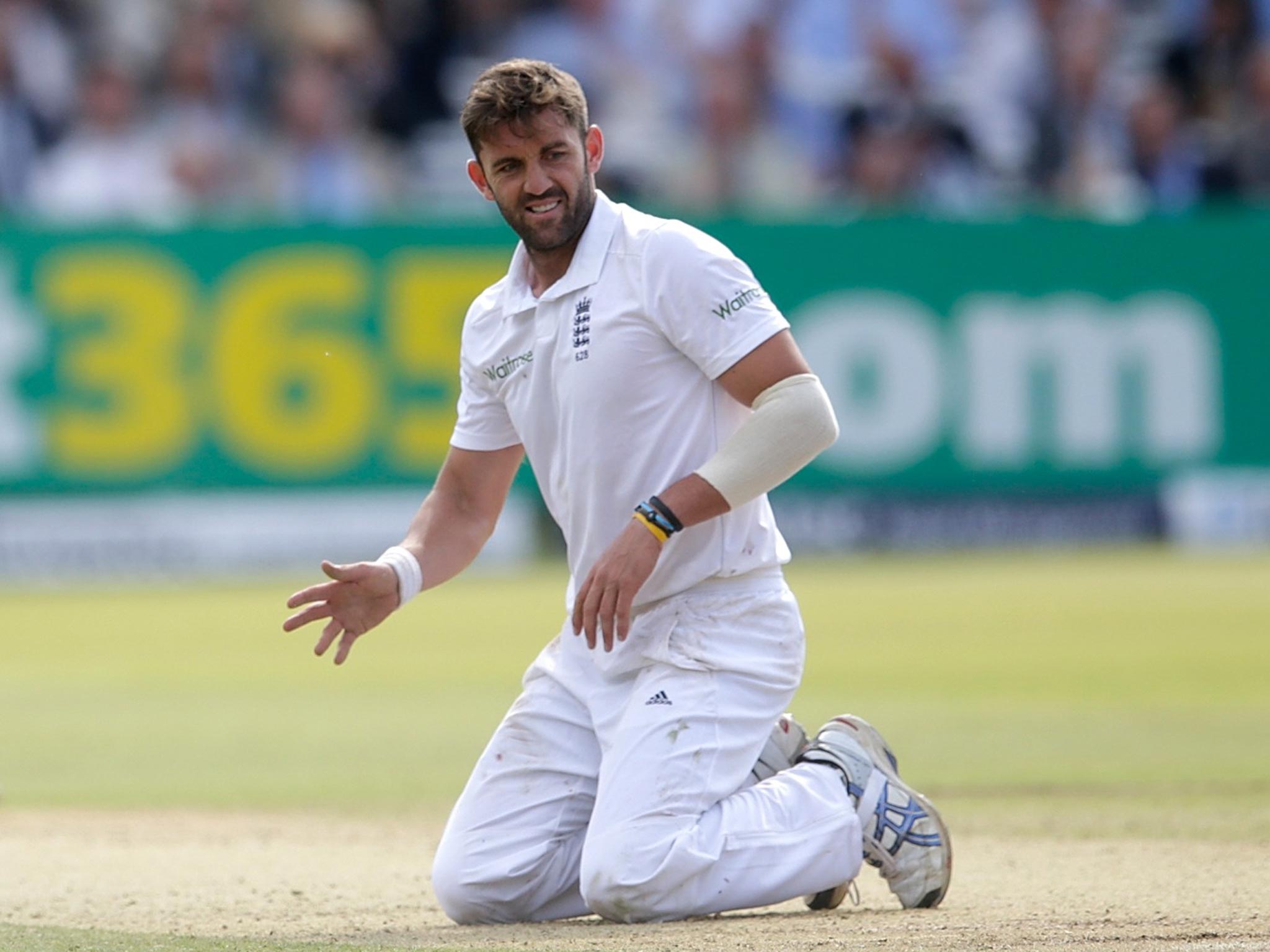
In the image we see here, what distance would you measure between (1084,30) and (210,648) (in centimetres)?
1018

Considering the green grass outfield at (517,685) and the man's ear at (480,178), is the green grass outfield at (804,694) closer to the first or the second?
the green grass outfield at (517,685)

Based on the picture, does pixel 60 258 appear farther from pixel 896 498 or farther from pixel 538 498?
pixel 896 498

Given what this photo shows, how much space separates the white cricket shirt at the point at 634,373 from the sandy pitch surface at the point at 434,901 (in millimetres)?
928

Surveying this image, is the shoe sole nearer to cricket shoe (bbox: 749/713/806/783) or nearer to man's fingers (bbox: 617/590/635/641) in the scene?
cricket shoe (bbox: 749/713/806/783)

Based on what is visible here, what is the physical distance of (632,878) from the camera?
4785 millimetres

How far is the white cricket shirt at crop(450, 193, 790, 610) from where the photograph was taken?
4.98 metres

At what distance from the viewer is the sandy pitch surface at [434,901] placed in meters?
4.54

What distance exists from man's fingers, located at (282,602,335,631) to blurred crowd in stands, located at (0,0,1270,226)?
10664 mm

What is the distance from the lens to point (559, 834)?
17.0ft

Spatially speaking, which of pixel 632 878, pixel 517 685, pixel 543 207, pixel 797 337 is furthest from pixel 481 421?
pixel 797 337

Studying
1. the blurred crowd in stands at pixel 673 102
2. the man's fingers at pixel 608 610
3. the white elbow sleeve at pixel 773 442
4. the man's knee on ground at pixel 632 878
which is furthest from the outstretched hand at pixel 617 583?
the blurred crowd in stands at pixel 673 102

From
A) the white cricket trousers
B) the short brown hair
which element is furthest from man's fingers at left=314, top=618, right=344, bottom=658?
the short brown hair

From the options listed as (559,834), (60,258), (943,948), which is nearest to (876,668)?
(559,834)

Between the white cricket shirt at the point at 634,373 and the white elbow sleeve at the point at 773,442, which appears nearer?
the white elbow sleeve at the point at 773,442
